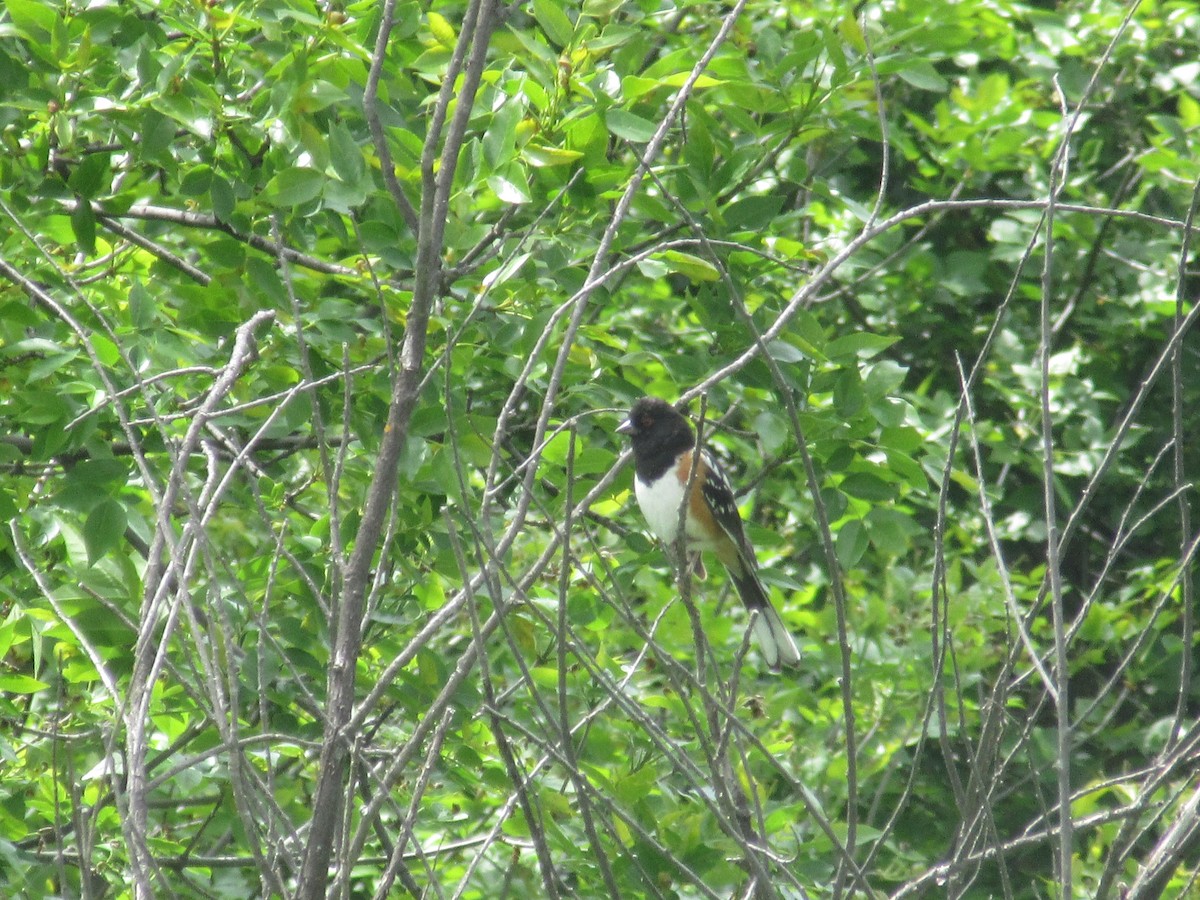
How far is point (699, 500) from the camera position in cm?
428

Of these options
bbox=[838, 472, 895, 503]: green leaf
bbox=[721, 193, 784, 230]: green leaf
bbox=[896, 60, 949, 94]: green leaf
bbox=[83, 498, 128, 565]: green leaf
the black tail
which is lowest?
the black tail

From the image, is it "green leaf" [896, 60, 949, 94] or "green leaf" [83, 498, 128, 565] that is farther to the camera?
"green leaf" [896, 60, 949, 94]

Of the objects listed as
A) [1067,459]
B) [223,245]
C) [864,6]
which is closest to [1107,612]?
[1067,459]

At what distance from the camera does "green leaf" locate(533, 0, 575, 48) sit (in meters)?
2.85

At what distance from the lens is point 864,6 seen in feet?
15.1

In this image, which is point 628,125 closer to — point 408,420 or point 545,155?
point 545,155

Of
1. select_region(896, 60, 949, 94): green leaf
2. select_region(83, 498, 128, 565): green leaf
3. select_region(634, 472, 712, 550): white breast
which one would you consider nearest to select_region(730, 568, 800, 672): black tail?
select_region(634, 472, 712, 550): white breast

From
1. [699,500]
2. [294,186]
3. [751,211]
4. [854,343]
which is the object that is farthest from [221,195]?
[699,500]

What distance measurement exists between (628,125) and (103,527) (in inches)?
52.0

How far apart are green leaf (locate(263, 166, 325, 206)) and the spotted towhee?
139 cm

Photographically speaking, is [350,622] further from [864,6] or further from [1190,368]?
[1190,368]

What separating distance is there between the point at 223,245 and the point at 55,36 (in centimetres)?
56

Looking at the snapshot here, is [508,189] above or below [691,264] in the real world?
above

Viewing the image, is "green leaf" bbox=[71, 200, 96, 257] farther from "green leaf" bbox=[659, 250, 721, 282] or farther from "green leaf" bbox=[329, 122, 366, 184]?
"green leaf" bbox=[659, 250, 721, 282]
